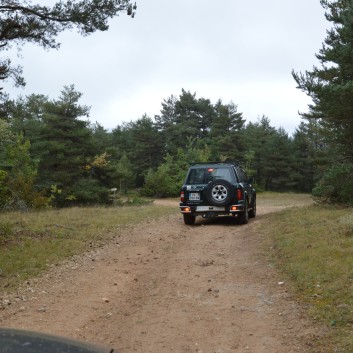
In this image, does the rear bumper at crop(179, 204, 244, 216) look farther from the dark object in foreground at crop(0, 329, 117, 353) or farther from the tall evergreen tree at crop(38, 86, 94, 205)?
the tall evergreen tree at crop(38, 86, 94, 205)

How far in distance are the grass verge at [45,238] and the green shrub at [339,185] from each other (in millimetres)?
6567

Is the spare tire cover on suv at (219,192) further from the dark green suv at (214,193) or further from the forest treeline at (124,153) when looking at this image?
the forest treeline at (124,153)

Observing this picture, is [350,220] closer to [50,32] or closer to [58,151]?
[50,32]

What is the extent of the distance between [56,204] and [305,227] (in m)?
27.5

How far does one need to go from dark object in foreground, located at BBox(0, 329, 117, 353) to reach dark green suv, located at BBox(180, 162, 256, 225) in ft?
34.9

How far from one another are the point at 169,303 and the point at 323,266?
8.75ft

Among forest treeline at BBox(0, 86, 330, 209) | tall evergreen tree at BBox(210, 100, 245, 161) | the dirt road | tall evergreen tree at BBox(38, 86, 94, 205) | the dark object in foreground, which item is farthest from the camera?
tall evergreen tree at BBox(210, 100, 245, 161)

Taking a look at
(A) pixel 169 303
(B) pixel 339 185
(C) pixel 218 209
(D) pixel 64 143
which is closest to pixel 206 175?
(C) pixel 218 209

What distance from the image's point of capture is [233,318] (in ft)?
17.4

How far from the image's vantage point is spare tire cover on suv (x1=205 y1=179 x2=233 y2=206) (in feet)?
42.1

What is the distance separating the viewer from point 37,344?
221 centimetres

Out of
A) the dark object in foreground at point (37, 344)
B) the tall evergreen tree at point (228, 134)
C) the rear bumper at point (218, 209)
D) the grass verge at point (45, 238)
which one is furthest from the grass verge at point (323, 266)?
the tall evergreen tree at point (228, 134)

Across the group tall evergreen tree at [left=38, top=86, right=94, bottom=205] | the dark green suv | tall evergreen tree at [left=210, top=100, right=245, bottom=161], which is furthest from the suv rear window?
tall evergreen tree at [left=210, top=100, right=245, bottom=161]

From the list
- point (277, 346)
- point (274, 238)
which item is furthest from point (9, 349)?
point (274, 238)
